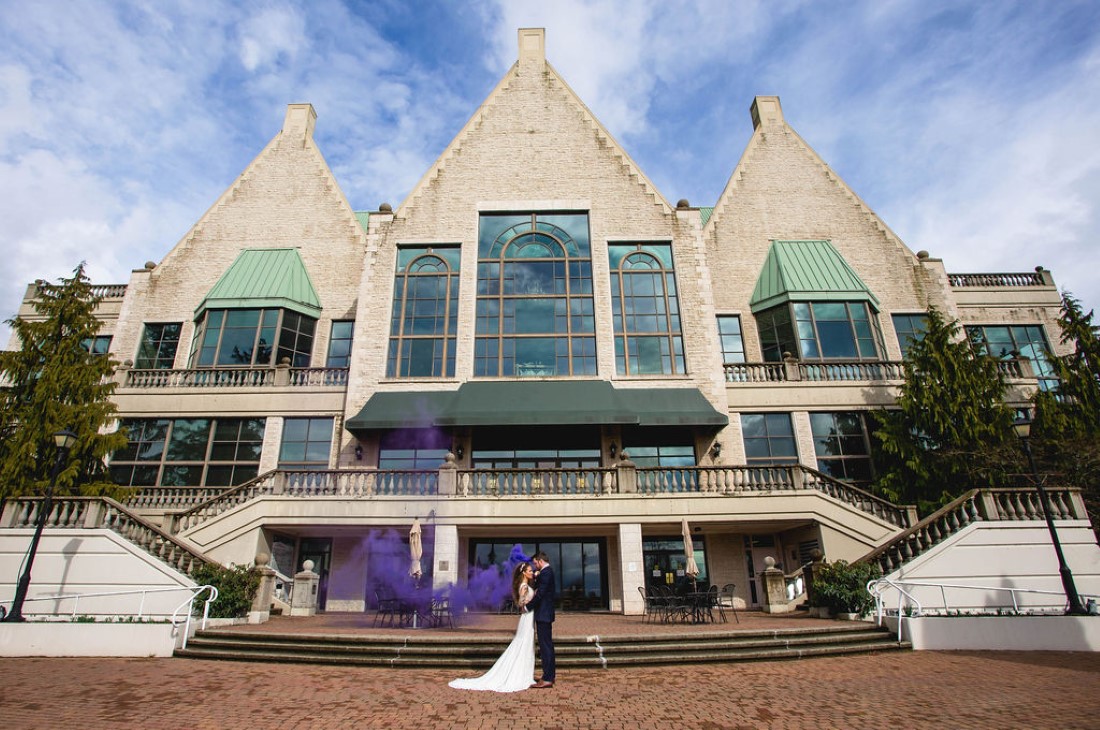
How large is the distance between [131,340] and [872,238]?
3202 centimetres

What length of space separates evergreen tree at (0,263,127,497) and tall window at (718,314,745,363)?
2136 cm

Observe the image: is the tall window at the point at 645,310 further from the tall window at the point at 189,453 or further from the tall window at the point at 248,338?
the tall window at the point at 189,453

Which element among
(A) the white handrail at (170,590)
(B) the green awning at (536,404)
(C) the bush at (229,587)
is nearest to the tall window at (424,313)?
(B) the green awning at (536,404)

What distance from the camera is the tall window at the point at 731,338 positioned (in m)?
23.8

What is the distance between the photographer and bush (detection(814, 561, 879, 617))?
13.1m

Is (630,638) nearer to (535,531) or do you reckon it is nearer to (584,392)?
(535,531)

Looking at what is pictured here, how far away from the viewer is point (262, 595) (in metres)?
15.1

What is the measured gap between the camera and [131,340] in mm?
24250

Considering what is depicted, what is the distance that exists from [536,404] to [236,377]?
1125 cm

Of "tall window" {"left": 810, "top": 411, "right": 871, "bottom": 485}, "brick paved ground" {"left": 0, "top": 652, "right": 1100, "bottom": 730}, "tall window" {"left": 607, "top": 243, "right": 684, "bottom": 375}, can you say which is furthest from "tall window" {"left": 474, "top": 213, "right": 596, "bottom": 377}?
"brick paved ground" {"left": 0, "top": 652, "right": 1100, "bottom": 730}

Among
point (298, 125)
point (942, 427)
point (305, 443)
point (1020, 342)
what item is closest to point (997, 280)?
point (1020, 342)

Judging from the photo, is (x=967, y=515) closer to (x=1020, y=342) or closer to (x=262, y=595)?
(x=1020, y=342)

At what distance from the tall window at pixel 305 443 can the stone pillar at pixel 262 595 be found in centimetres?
547

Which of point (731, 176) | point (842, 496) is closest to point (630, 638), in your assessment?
point (842, 496)
